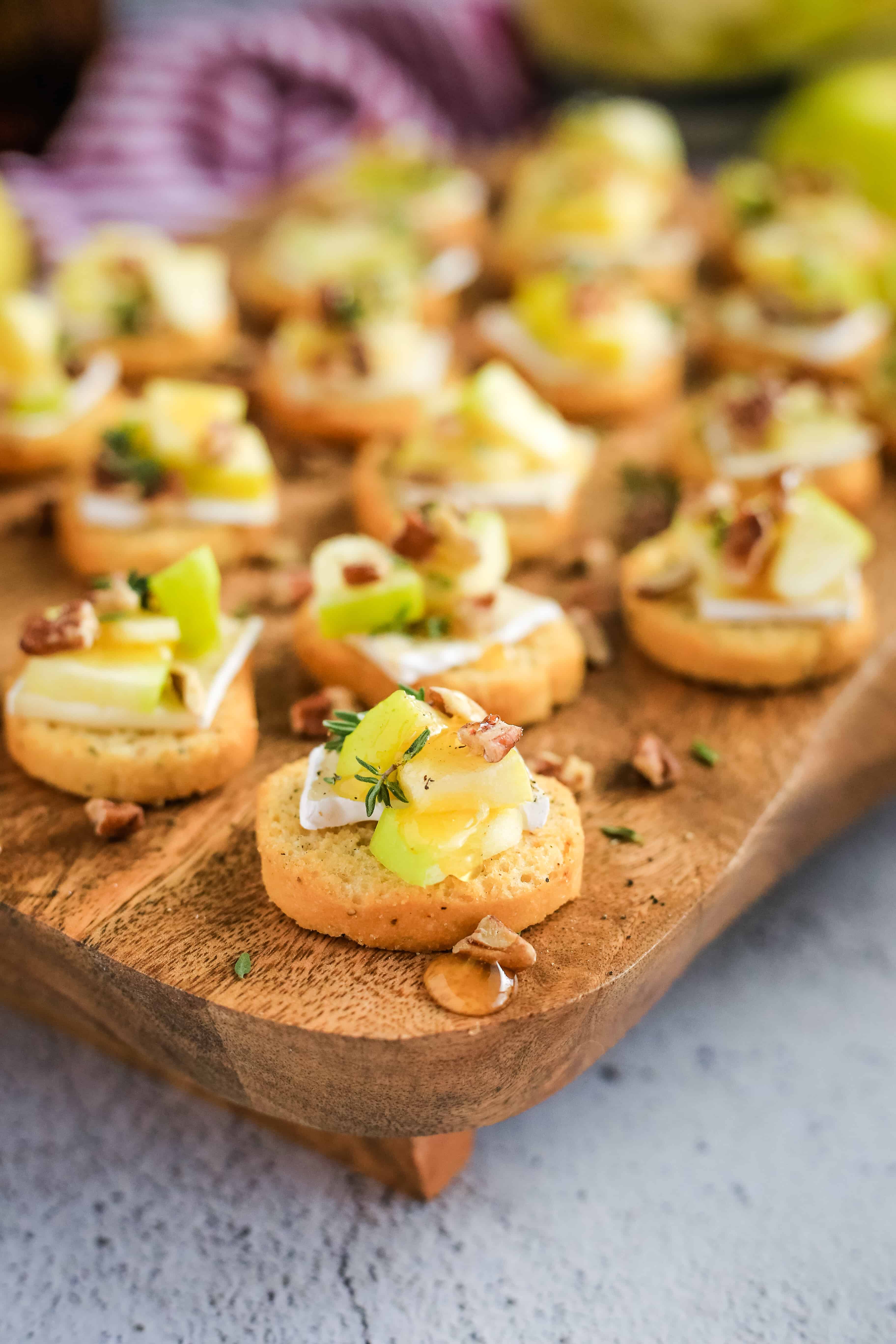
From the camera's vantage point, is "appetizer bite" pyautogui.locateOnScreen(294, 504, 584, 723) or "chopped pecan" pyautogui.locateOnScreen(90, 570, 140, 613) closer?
"chopped pecan" pyautogui.locateOnScreen(90, 570, 140, 613)

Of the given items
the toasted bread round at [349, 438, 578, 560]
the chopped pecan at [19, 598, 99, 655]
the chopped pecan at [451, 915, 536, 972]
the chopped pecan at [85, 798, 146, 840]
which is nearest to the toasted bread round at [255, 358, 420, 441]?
the toasted bread round at [349, 438, 578, 560]

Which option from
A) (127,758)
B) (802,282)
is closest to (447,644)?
(127,758)

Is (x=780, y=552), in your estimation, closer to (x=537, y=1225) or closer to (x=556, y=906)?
(x=556, y=906)

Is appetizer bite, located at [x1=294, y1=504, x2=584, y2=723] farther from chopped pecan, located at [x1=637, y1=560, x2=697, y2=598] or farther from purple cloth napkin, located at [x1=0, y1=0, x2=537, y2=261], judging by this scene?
purple cloth napkin, located at [x1=0, y1=0, x2=537, y2=261]

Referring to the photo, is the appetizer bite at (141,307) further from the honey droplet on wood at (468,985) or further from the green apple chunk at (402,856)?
the honey droplet on wood at (468,985)

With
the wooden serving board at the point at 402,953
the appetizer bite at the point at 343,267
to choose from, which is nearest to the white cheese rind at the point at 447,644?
the wooden serving board at the point at 402,953
